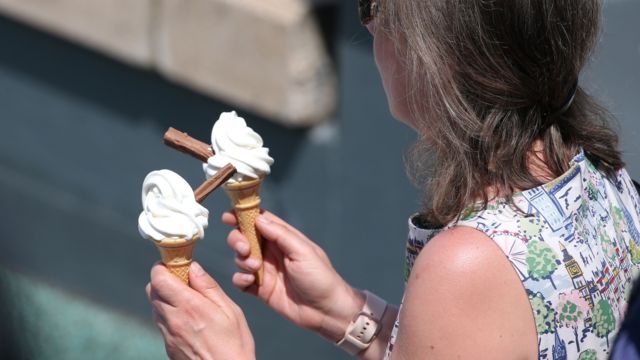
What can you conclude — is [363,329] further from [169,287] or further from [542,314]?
[542,314]

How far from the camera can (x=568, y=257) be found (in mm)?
1649

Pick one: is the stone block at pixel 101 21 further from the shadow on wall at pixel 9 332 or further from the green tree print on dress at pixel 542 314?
the green tree print on dress at pixel 542 314

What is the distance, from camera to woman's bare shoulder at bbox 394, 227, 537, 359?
1.57 metres

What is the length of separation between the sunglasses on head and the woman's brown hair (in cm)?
4

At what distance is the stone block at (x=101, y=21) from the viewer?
4051mm

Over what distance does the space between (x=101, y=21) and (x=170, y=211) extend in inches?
95.5

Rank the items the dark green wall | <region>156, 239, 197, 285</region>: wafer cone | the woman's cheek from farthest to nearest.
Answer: the dark green wall, <region>156, 239, 197, 285</region>: wafer cone, the woman's cheek

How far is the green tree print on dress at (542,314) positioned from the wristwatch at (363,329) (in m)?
0.65

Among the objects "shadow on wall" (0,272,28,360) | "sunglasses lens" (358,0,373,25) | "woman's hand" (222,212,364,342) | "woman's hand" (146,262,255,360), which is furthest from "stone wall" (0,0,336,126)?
"woman's hand" (146,262,255,360)

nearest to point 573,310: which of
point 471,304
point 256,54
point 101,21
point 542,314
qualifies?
point 542,314

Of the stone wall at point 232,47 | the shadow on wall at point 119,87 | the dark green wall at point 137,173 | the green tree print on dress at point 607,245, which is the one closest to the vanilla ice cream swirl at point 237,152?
the green tree print on dress at point 607,245

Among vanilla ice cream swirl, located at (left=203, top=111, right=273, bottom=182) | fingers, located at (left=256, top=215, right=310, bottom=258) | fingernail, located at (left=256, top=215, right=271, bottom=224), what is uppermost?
vanilla ice cream swirl, located at (left=203, top=111, right=273, bottom=182)

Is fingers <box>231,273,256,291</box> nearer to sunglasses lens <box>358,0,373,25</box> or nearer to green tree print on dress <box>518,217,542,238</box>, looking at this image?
sunglasses lens <box>358,0,373,25</box>

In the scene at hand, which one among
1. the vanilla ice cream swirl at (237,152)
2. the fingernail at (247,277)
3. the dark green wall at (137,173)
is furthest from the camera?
the dark green wall at (137,173)
